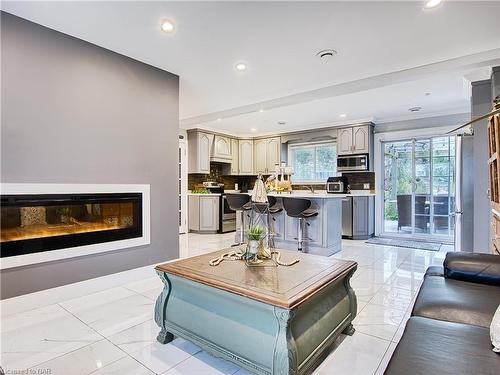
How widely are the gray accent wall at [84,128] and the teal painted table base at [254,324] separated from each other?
1.47 meters

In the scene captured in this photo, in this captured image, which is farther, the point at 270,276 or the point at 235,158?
the point at 235,158

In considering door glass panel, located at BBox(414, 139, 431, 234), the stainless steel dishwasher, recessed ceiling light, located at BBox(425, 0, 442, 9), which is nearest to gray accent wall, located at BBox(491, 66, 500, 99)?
recessed ceiling light, located at BBox(425, 0, 442, 9)

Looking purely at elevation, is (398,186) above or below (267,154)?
below

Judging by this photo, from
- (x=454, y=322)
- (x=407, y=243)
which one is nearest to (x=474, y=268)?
(x=454, y=322)

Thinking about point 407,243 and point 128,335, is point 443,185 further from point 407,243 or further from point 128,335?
point 128,335

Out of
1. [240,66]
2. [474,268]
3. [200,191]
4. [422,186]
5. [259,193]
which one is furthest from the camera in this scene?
[200,191]

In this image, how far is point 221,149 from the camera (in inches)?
290

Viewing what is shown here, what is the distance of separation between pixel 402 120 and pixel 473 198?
283 cm

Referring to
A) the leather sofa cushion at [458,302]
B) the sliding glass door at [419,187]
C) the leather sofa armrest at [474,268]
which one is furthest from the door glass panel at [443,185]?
Answer: the leather sofa cushion at [458,302]

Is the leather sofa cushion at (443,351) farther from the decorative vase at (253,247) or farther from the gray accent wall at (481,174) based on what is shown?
the gray accent wall at (481,174)

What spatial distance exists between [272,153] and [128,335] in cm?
599

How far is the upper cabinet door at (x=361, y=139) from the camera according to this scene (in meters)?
6.04

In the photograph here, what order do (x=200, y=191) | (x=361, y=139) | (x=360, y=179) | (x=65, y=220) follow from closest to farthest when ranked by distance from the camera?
(x=65, y=220) → (x=361, y=139) → (x=360, y=179) → (x=200, y=191)

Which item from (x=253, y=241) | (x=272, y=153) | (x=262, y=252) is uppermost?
(x=272, y=153)
